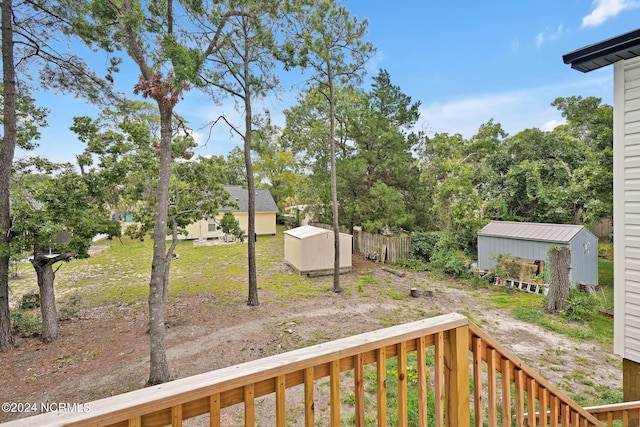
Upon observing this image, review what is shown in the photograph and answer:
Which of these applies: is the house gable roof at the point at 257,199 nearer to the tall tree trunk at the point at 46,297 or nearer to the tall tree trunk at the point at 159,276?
the tall tree trunk at the point at 46,297

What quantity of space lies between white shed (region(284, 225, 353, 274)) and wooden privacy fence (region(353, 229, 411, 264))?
2.11m

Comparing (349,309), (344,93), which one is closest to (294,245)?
(349,309)

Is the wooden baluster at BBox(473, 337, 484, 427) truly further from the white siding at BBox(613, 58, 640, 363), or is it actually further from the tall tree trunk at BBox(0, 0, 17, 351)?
the tall tree trunk at BBox(0, 0, 17, 351)

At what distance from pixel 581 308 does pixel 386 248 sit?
6.75 metres

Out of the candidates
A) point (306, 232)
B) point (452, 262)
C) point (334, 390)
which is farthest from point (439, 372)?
point (306, 232)

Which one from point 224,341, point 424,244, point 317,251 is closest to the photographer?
point 224,341

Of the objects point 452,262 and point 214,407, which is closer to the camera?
point 214,407

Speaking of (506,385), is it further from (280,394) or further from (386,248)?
(386,248)

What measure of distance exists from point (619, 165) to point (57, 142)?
9.70 metres

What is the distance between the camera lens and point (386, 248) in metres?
12.6

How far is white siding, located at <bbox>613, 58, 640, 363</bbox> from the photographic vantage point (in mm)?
2859

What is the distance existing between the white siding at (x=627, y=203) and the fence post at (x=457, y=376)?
9.29ft

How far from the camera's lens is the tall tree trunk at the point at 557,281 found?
6828 mm

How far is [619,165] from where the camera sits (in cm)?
299
